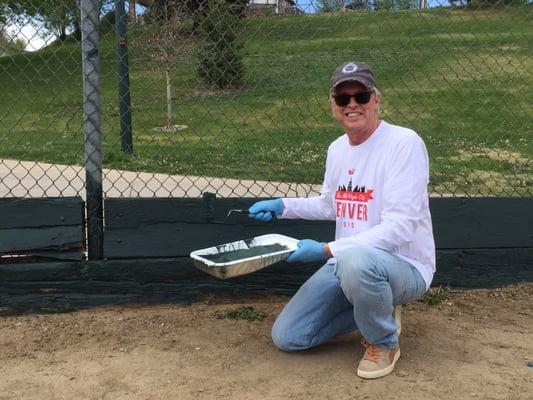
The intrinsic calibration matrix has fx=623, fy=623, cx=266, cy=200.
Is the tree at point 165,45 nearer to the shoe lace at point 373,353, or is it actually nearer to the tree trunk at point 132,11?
the tree trunk at point 132,11

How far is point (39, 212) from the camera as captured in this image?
134 inches

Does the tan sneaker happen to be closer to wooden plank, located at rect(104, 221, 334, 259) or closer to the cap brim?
wooden plank, located at rect(104, 221, 334, 259)

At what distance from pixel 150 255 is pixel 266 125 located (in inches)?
148

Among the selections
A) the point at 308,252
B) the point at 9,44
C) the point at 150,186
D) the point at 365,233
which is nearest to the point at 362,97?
the point at 365,233

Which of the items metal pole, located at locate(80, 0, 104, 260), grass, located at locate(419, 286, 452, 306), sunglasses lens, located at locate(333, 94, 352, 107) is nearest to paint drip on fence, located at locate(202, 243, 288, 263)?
sunglasses lens, located at locate(333, 94, 352, 107)

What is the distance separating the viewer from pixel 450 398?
2.63 m

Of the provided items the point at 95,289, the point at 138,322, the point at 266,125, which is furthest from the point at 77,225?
the point at 266,125

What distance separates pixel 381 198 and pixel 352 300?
476mm

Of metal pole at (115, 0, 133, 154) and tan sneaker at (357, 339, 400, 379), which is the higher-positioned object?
→ metal pole at (115, 0, 133, 154)

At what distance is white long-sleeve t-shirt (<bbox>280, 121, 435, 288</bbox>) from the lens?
269 cm

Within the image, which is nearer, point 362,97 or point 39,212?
point 362,97

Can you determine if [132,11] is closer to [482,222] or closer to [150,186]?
[482,222]

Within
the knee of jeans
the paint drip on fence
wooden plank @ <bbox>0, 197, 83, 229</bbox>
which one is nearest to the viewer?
the knee of jeans

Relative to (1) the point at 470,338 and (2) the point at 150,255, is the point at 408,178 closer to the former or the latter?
(1) the point at 470,338
